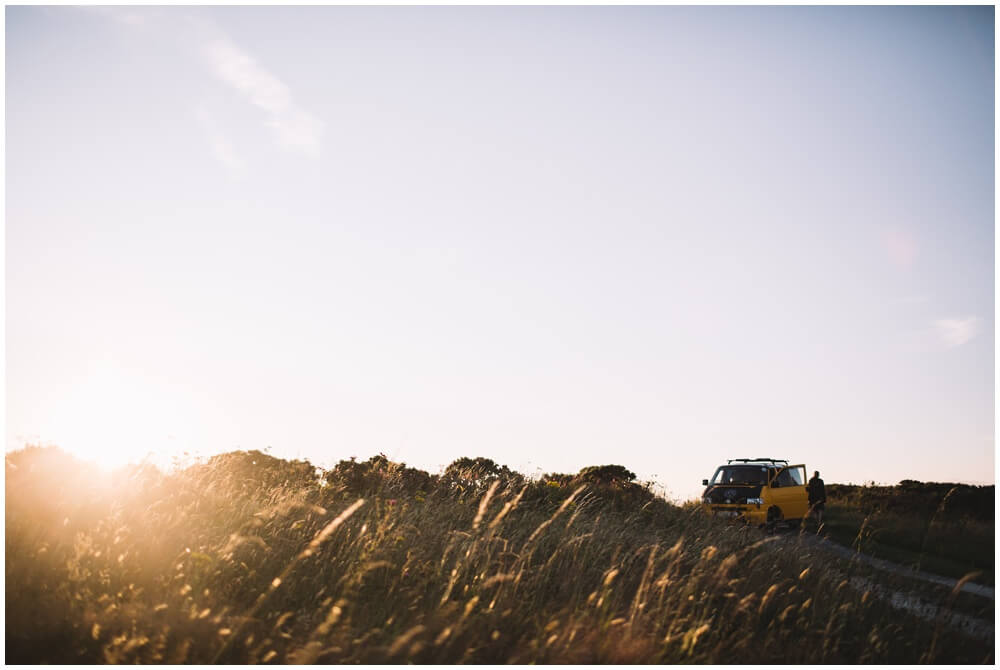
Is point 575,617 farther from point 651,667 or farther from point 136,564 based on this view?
point 136,564

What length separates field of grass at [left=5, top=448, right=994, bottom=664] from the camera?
3934mm

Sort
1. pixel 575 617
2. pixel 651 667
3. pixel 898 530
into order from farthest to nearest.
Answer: pixel 898 530, pixel 575 617, pixel 651 667

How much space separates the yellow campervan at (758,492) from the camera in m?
14.6

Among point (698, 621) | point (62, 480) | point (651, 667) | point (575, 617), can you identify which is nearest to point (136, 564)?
point (62, 480)

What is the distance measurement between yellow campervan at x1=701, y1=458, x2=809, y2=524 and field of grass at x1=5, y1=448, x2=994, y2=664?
722 centimetres

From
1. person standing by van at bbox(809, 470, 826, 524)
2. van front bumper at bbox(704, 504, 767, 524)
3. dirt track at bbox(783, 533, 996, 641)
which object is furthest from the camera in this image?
person standing by van at bbox(809, 470, 826, 524)

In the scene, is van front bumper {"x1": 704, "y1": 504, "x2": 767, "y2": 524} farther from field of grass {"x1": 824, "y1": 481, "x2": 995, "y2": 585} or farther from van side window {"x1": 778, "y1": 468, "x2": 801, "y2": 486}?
field of grass {"x1": 824, "y1": 481, "x2": 995, "y2": 585}

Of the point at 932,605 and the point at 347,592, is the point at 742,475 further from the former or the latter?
the point at 347,592

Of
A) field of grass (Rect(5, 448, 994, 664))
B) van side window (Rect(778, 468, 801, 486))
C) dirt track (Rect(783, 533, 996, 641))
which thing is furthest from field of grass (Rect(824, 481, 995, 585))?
field of grass (Rect(5, 448, 994, 664))

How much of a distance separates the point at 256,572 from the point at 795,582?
662 cm

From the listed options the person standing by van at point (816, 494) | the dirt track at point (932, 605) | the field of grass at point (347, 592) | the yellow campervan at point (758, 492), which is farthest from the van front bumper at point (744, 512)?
the field of grass at point (347, 592)

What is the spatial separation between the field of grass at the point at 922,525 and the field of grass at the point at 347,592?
4.88 metres

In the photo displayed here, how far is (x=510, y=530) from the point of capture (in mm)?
7602

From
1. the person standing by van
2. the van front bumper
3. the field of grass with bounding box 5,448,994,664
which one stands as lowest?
the field of grass with bounding box 5,448,994,664
